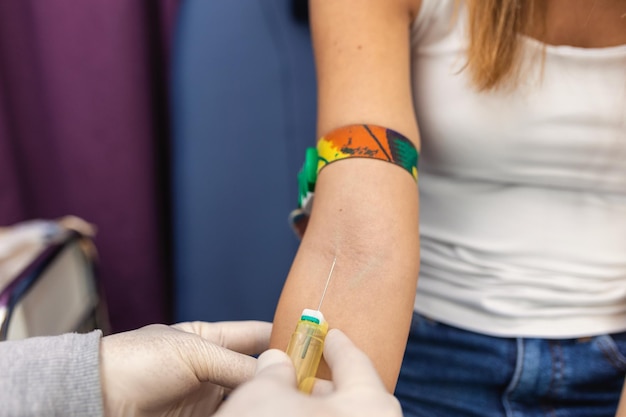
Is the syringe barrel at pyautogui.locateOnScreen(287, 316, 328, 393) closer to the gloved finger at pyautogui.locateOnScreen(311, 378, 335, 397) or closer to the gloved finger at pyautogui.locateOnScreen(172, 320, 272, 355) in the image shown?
the gloved finger at pyautogui.locateOnScreen(311, 378, 335, 397)

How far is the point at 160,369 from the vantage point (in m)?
0.63

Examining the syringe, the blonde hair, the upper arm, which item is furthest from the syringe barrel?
the blonde hair

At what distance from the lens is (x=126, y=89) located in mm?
1261

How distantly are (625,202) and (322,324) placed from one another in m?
0.53

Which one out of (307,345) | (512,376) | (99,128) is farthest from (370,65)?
(99,128)

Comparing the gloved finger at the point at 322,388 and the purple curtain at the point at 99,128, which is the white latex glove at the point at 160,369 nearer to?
the gloved finger at the point at 322,388

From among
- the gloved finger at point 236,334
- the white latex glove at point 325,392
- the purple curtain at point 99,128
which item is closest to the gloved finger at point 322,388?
the white latex glove at point 325,392

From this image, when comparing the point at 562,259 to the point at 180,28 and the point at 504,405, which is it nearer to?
the point at 504,405

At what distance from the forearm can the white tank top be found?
0.51 ft

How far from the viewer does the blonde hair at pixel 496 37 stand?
72 cm

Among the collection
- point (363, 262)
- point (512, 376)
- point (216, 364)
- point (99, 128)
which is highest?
point (99, 128)

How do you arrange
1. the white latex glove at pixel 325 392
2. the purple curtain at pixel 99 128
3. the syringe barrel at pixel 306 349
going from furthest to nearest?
1. the purple curtain at pixel 99 128
2. the syringe barrel at pixel 306 349
3. the white latex glove at pixel 325 392

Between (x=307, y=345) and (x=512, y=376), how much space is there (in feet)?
1.20

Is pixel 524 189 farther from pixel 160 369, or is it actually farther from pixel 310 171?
pixel 160 369
